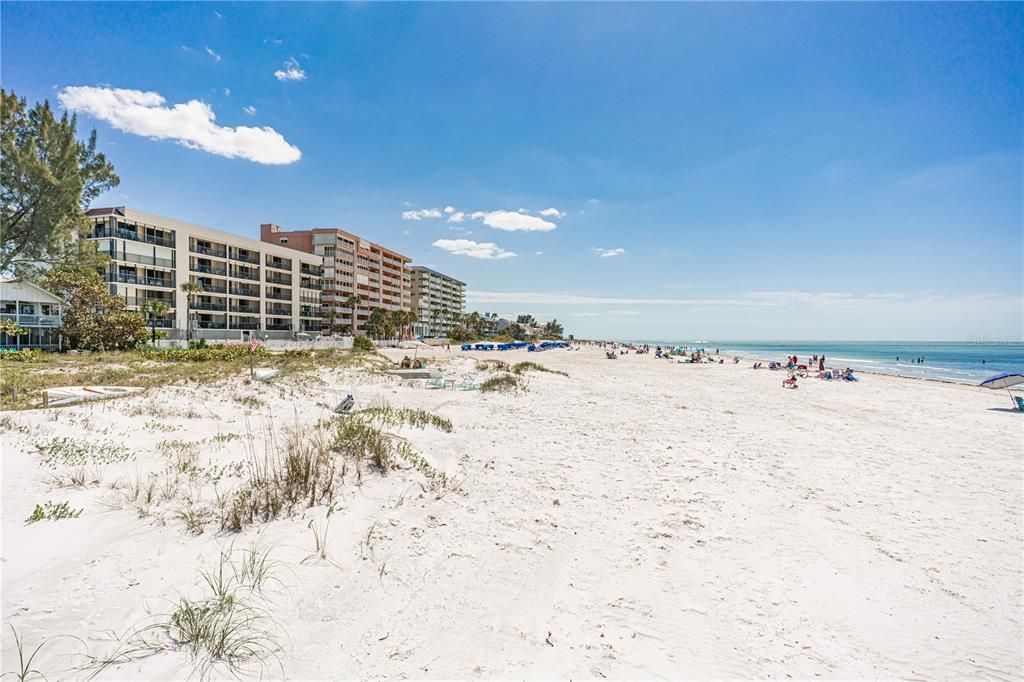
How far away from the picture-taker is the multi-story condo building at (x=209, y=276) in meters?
45.1

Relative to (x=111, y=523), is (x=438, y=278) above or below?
above

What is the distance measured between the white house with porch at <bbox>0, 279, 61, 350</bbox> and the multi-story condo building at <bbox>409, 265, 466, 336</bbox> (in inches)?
3133

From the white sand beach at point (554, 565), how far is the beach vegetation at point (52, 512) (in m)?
0.08

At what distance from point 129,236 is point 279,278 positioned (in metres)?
21.4

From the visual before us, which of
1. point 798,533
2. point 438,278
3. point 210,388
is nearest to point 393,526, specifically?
point 798,533

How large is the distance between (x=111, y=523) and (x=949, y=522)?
10513mm

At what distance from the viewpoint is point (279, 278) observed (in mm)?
66312

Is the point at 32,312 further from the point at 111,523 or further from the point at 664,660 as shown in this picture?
the point at 664,660

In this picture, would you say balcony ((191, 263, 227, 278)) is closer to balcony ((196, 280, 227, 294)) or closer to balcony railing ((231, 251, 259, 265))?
balcony ((196, 280, 227, 294))

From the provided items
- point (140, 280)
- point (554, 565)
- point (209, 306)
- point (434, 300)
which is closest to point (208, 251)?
point (209, 306)

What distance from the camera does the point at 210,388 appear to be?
1409 centimetres

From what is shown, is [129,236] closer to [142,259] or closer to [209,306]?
[142,259]

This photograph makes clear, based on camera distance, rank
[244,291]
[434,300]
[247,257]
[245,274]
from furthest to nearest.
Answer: [434,300]
[247,257]
[245,274]
[244,291]

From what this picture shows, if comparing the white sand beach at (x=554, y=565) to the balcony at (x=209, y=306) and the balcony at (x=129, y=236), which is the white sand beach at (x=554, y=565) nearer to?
the balcony at (x=129, y=236)
